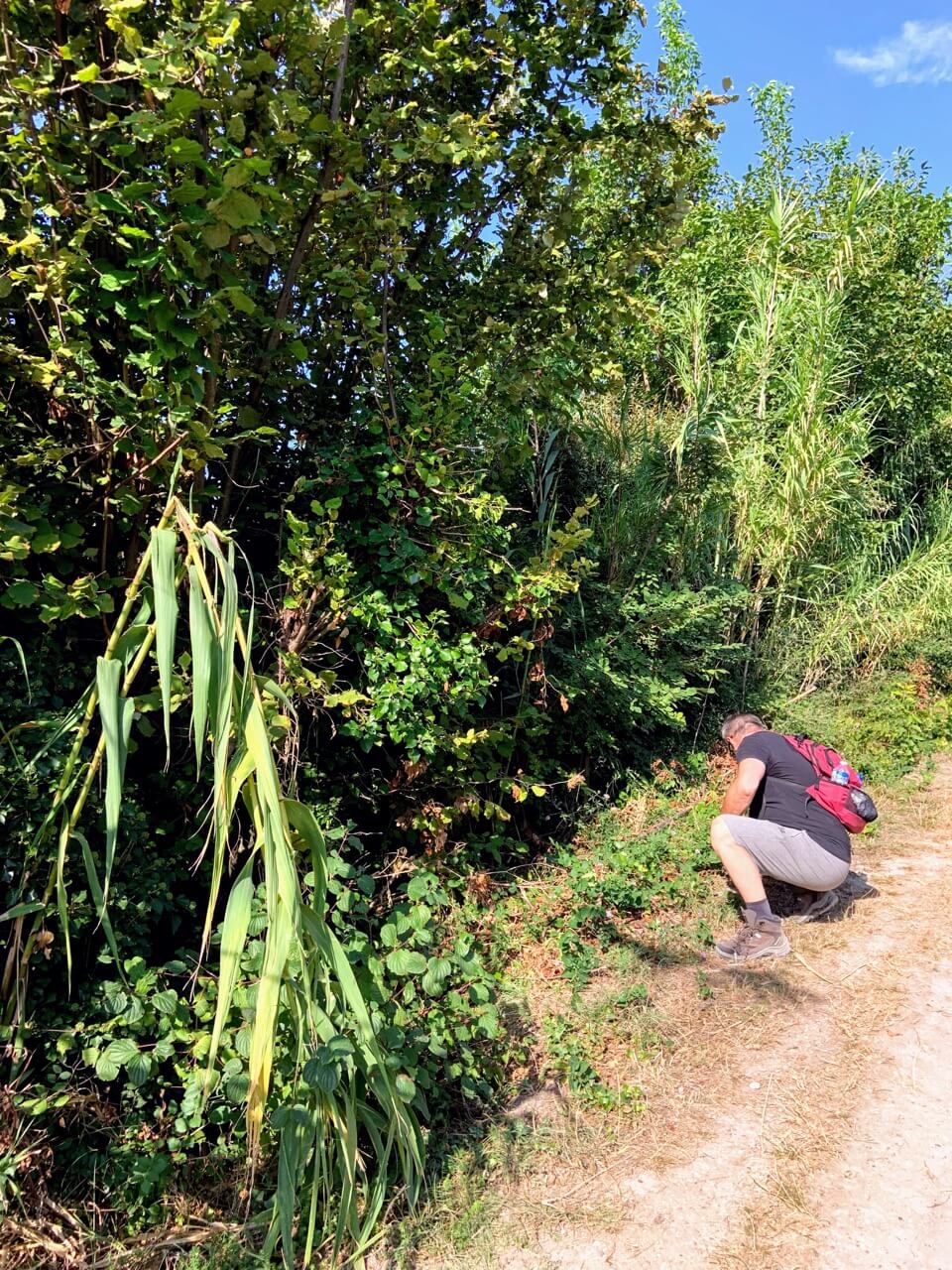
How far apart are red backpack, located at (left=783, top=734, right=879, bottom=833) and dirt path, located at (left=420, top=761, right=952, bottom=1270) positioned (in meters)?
0.72

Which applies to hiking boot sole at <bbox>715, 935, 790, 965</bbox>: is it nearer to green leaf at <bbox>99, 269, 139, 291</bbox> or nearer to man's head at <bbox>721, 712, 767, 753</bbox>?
man's head at <bbox>721, 712, 767, 753</bbox>

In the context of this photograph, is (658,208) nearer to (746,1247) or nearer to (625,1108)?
(625,1108)

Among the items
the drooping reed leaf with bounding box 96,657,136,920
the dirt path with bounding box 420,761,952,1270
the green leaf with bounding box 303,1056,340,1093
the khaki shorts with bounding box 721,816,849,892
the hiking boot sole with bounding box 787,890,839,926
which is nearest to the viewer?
the drooping reed leaf with bounding box 96,657,136,920

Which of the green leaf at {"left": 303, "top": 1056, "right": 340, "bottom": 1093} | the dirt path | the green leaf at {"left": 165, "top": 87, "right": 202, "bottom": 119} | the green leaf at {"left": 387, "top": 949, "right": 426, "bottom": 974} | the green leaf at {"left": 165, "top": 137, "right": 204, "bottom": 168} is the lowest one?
the dirt path

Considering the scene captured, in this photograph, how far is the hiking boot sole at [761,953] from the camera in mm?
4441

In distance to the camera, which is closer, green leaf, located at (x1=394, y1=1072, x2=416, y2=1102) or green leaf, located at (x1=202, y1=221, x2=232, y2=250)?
green leaf, located at (x1=394, y1=1072, x2=416, y2=1102)

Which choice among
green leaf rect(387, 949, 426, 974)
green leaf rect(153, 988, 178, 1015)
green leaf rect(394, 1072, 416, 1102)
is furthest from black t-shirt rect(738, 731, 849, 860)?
green leaf rect(153, 988, 178, 1015)

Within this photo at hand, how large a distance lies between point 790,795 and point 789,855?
33 cm

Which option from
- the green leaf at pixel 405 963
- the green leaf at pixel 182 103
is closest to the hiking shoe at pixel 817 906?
the green leaf at pixel 405 963

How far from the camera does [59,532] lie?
9.79ft

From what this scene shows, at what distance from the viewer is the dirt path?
8.93 feet

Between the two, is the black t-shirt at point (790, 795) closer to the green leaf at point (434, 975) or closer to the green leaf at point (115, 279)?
the green leaf at point (434, 975)

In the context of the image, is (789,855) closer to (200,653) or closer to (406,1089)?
(406,1089)

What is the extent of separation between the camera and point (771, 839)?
464 centimetres
